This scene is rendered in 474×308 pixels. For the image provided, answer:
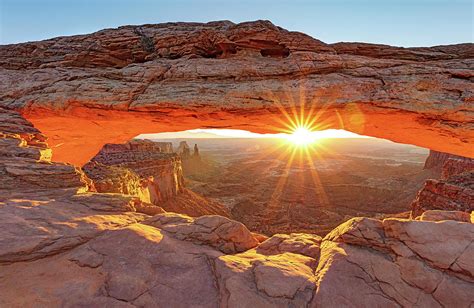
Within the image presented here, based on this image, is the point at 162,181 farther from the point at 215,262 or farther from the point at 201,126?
the point at 215,262

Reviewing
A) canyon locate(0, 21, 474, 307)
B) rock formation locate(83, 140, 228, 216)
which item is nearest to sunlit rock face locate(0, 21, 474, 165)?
canyon locate(0, 21, 474, 307)

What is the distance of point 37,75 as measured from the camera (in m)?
10.0

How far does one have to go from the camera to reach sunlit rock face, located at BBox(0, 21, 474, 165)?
815 centimetres

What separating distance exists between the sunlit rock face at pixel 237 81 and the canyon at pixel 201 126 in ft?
0.19

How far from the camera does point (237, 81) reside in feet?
30.3

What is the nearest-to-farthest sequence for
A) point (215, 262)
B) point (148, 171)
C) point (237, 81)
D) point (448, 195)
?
1. point (215, 262)
2. point (237, 81)
3. point (448, 195)
4. point (148, 171)

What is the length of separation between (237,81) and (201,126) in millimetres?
3361

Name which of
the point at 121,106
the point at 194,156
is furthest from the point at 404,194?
the point at 194,156

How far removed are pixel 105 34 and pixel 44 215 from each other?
8.97 m

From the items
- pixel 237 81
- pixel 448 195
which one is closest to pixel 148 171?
pixel 237 81

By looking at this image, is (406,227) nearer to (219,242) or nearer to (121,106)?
(219,242)

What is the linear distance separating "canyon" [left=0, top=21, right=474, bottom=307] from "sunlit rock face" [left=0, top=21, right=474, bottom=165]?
58 mm

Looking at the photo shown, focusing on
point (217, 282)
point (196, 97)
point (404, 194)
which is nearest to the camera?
point (217, 282)

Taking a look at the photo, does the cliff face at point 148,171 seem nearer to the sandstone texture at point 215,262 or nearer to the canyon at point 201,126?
the canyon at point 201,126
